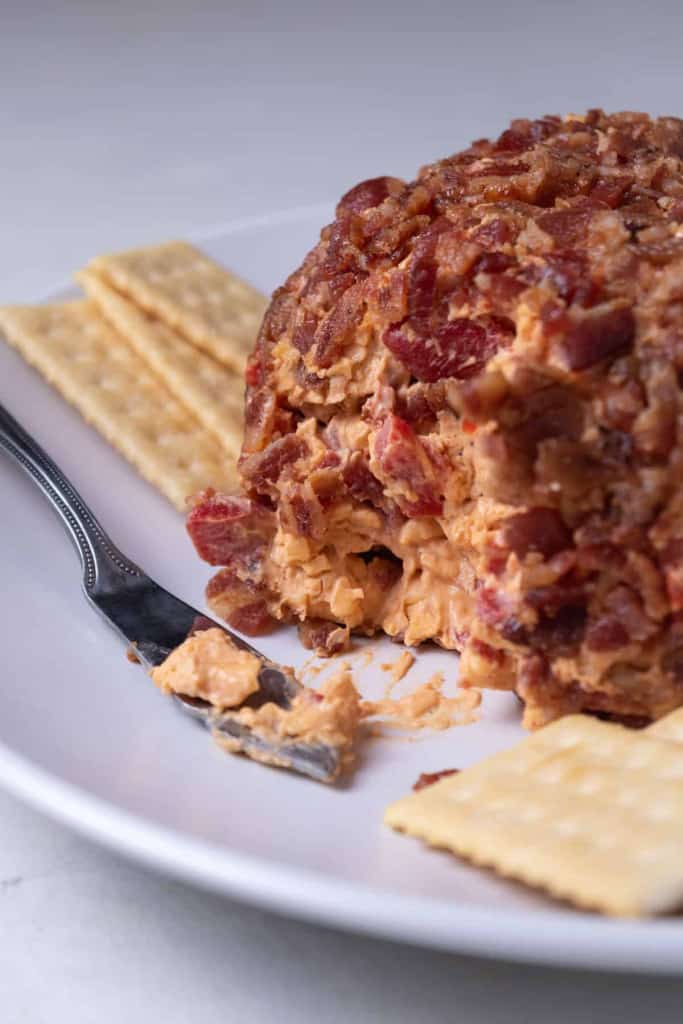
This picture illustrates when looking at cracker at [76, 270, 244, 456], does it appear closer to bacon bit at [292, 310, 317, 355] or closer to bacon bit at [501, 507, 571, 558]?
bacon bit at [292, 310, 317, 355]

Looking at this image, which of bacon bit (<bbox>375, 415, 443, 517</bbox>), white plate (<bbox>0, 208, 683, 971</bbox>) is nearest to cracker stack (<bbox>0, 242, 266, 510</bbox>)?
white plate (<bbox>0, 208, 683, 971</bbox>)

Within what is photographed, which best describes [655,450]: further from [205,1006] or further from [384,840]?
[205,1006]

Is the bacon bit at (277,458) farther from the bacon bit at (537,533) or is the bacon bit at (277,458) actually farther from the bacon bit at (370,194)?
the bacon bit at (537,533)

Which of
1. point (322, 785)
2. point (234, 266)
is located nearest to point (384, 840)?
point (322, 785)

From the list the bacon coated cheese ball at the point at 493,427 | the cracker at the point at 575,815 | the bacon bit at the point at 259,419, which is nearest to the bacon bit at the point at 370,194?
the bacon coated cheese ball at the point at 493,427

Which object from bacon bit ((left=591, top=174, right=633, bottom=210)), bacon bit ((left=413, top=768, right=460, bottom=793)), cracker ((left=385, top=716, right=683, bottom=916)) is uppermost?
bacon bit ((left=591, top=174, right=633, bottom=210))

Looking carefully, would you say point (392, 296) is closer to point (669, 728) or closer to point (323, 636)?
point (323, 636)

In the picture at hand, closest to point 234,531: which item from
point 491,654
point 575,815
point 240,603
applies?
point 240,603
